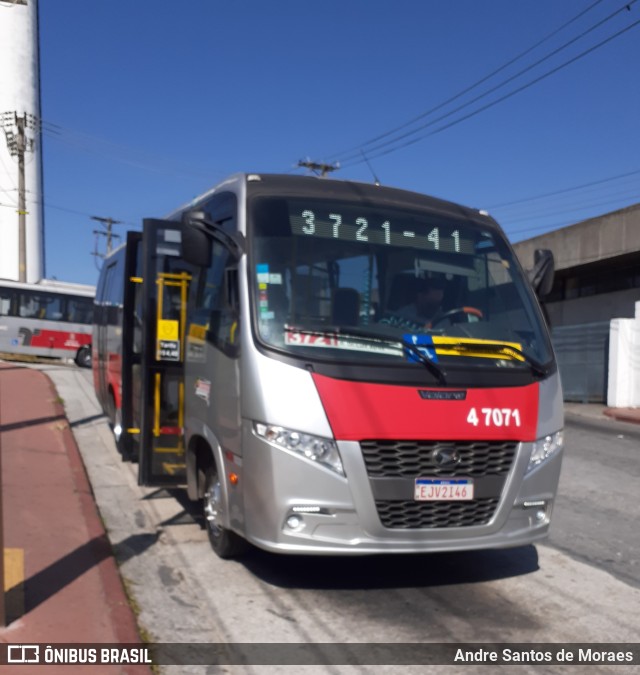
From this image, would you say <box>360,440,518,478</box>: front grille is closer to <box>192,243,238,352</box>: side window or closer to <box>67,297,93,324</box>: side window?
<box>192,243,238,352</box>: side window

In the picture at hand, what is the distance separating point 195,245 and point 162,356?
1674 millimetres

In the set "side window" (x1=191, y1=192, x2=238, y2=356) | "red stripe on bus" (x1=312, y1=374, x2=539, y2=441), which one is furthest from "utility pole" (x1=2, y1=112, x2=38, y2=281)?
"red stripe on bus" (x1=312, y1=374, x2=539, y2=441)

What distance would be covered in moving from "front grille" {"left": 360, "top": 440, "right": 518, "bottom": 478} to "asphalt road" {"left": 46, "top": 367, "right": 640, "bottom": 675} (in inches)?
37.0

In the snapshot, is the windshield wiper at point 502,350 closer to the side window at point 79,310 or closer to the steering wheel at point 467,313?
the steering wheel at point 467,313

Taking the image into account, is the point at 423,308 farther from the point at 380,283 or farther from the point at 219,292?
the point at 219,292

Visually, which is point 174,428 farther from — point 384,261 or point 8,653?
point 8,653

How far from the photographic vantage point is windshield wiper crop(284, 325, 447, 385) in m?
5.25

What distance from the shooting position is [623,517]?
27.7ft

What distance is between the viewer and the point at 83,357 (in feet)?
91.9

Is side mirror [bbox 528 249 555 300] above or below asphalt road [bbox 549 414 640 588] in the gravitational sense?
above

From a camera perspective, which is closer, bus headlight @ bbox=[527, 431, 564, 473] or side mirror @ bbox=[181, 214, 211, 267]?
bus headlight @ bbox=[527, 431, 564, 473]

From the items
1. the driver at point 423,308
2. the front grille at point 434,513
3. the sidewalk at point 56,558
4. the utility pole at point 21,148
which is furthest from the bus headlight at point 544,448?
the utility pole at point 21,148

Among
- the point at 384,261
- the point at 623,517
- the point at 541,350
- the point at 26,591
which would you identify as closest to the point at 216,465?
the point at 26,591

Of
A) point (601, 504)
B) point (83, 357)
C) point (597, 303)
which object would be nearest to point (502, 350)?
point (601, 504)
